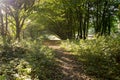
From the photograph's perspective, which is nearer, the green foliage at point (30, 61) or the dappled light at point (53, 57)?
the green foliage at point (30, 61)

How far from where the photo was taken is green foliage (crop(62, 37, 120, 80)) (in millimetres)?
8758

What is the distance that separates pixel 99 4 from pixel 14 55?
15991 millimetres

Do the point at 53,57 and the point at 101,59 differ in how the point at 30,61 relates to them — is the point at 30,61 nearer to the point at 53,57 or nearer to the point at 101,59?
the point at 53,57

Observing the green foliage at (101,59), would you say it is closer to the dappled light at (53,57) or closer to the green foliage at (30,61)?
the dappled light at (53,57)

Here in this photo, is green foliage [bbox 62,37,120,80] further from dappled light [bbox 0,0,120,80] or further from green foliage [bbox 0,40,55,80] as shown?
A: green foliage [bbox 0,40,55,80]

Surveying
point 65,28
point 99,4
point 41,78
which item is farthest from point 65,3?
point 41,78

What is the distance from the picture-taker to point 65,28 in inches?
1042

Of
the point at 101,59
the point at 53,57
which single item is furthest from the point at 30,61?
the point at 101,59

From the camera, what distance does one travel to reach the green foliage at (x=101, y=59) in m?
8.76

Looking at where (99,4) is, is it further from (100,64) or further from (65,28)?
(100,64)

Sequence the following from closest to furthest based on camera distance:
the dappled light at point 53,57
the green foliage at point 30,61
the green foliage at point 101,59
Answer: the green foliage at point 30,61
the dappled light at point 53,57
the green foliage at point 101,59

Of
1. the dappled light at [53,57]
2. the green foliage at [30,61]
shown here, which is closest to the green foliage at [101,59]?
the dappled light at [53,57]

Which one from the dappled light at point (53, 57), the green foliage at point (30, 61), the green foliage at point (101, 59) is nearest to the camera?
the green foliage at point (30, 61)

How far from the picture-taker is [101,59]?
9.93 metres
